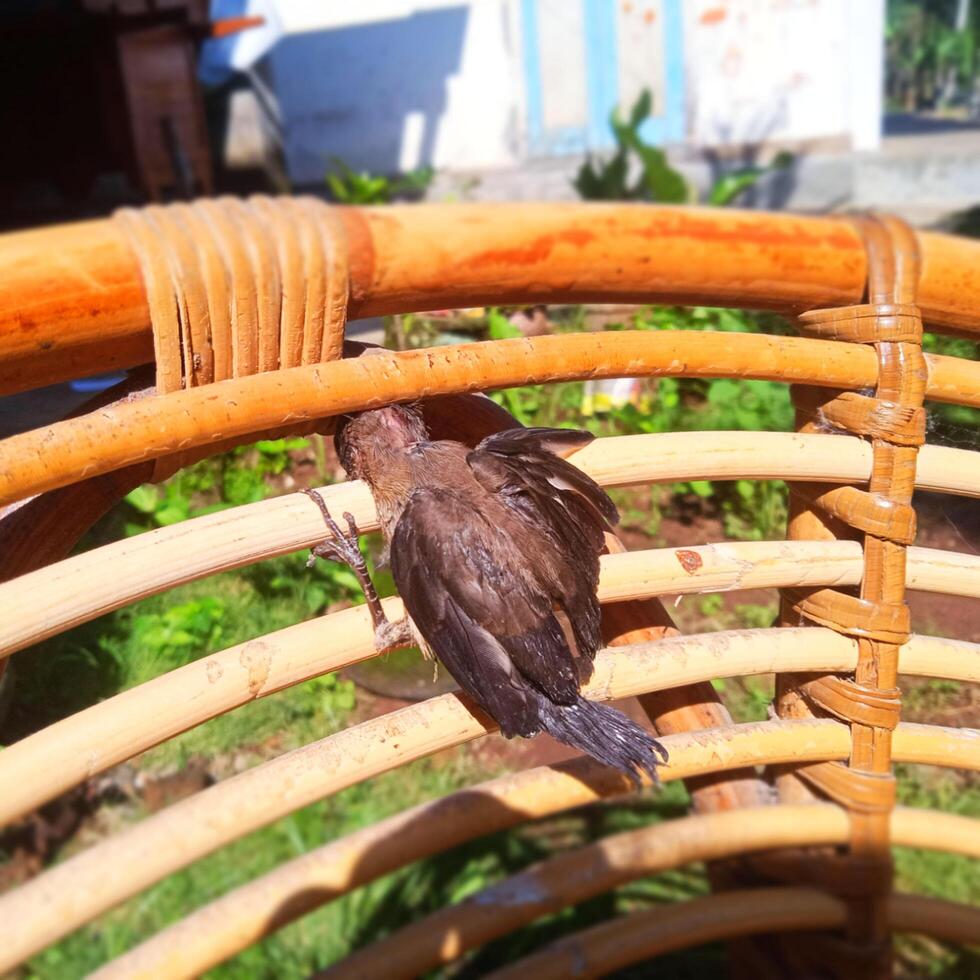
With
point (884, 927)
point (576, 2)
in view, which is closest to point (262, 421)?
point (884, 927)

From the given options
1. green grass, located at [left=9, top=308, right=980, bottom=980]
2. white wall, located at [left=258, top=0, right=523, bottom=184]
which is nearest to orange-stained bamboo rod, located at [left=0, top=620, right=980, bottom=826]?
green grass, located at [left=9, top=308, right=980, bottom=980]

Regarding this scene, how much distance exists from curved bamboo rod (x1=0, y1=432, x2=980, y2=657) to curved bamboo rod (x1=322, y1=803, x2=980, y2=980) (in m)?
0.52

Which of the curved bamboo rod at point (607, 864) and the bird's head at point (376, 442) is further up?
the bird's head at point (376, 442)

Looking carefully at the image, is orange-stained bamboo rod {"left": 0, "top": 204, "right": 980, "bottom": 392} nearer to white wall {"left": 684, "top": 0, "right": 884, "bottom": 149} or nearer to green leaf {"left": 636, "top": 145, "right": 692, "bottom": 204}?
green leaf {"left": 636, "top": 145, "right": 692, "bottom": 204}

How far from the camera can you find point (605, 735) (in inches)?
46.8

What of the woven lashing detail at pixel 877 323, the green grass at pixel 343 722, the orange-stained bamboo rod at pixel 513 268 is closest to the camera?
the orange-stained bamboo rod at pixel 513 268

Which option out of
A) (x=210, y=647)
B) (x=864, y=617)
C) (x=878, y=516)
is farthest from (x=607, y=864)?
(x=210, y=647)

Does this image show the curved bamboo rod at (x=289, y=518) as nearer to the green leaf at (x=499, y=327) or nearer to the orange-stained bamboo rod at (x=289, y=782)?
the orange-stained bamboo rod at (x=289, y=782)

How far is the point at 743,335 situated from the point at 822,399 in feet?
0.70

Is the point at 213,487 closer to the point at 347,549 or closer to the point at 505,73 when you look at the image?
the point at 347,549

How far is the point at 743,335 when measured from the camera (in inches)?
46.3

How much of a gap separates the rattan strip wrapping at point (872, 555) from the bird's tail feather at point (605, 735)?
328mm

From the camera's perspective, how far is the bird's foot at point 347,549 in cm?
106

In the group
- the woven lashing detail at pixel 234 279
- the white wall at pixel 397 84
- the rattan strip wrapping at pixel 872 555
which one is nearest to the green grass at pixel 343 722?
the rattan strip wrapping at pixel 872 555
